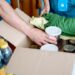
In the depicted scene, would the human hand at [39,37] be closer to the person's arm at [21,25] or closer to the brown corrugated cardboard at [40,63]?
the person's arm at [21,25]

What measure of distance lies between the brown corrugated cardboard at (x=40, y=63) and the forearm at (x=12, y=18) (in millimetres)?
336

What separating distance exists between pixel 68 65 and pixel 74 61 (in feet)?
0.12

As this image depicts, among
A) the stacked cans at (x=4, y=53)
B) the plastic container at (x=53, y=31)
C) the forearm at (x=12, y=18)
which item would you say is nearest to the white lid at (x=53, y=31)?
the plastic container at (x=53, y=31)

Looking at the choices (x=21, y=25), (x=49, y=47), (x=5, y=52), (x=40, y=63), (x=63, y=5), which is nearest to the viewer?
(x=40, y=63)

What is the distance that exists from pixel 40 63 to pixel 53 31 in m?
0.42

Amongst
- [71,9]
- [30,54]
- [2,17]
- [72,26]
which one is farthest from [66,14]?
[30,54]

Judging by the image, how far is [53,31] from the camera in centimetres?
146

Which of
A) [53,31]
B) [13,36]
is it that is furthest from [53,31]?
[13,36]

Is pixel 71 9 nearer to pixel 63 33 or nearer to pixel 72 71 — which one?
pixel 63 33

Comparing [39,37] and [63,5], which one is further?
[63,5]

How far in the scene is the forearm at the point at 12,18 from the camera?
147cm

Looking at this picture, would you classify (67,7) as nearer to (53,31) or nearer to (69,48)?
(53,31)

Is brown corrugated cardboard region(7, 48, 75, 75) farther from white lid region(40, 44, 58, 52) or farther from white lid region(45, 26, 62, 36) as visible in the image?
white lid region(45, 26, 62, 36)

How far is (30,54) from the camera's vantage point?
1.14 meters
